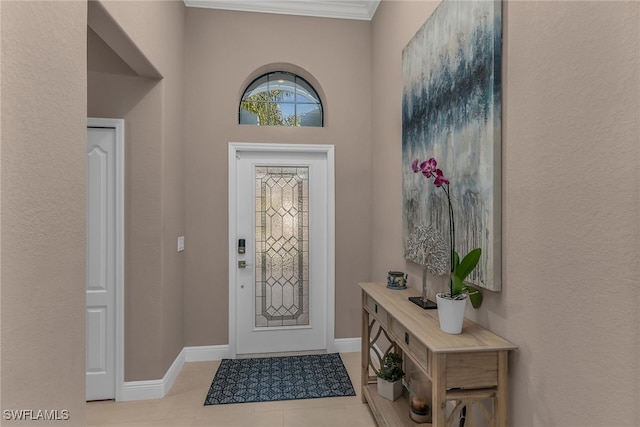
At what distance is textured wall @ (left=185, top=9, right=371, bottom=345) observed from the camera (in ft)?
10.6

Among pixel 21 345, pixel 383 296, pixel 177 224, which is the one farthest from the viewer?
pixel 177 224

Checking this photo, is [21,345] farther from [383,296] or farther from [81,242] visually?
[383,296]

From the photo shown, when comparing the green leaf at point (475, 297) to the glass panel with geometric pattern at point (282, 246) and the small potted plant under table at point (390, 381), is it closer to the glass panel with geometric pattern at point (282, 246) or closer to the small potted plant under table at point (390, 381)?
the small potted plant under table at point (390, 381)

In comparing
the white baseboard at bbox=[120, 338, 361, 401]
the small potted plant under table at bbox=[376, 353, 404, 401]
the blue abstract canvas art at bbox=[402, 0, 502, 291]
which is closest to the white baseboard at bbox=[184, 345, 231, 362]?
the white baseboard at bbox=[120, 338, 361, 401]

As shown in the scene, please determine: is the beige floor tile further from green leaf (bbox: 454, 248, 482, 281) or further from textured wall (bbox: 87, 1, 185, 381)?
green leaf (bbox: 454, 248, 482, 281)

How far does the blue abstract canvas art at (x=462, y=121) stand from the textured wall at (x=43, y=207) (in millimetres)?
1654

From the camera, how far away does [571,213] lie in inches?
44.2

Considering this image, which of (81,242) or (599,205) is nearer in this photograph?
(599,205)

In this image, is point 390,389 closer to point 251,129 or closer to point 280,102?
point 251,129

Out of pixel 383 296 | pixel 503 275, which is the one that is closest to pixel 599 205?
pixel 503 275

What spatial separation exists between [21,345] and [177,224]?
1.95 meters

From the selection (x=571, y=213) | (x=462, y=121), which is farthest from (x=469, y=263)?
(x=462, y=121)

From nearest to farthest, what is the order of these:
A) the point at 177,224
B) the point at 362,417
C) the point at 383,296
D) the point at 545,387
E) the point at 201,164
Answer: the point at 545,387, the point at 383,296, the point at 362,417, the point at 177,224, the point at 201,164

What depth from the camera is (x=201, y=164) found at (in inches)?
127
